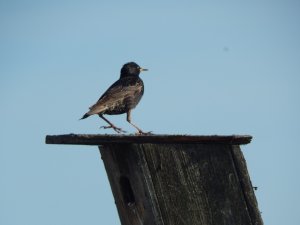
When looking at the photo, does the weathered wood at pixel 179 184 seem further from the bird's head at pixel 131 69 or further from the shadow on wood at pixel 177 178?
the bird's head at pixel 131 69

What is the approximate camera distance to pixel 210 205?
5.47 m

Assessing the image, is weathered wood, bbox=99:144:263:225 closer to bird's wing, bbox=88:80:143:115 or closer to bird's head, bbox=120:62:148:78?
bird's wing, bbox=88:80:143:115

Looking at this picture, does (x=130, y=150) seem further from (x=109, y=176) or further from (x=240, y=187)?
(x=240, y=187)

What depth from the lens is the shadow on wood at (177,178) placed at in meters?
5.31

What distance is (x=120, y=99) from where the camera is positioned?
9047 millimetres

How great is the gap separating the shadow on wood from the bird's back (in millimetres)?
2730

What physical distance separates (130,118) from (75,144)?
394 centimetres

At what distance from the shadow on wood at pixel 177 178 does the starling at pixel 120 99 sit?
2.56m

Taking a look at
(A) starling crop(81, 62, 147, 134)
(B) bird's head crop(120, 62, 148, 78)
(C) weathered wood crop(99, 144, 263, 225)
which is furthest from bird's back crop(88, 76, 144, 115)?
(C) weathered wood crop(99, 144, 263, 225)

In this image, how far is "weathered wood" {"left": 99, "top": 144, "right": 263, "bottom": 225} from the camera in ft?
17.5

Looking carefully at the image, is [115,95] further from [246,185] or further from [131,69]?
[246,185]

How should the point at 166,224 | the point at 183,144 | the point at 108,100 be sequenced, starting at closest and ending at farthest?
the point at 166,224
the point at 183,144
the point at 108,100

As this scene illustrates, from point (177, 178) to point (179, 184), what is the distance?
5cm

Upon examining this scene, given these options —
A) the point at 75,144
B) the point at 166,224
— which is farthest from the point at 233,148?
the point at 75,144
